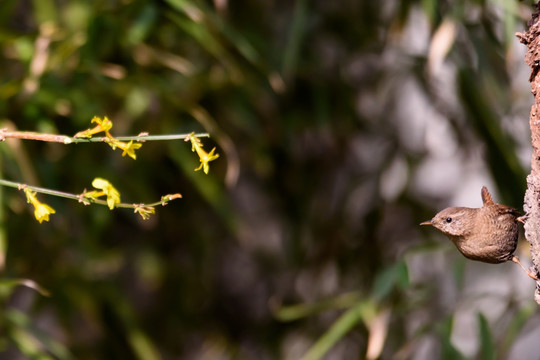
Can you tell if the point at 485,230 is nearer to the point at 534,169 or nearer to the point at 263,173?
the point at 534,169

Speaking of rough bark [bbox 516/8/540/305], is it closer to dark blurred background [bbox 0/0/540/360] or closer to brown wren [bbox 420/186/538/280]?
brown wren [bbox 420/186/538/280]

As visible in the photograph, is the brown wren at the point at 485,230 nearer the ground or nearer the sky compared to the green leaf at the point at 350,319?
nearer the ground

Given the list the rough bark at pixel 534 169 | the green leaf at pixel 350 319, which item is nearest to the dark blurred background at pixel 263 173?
the green leaf at pixel 350 319

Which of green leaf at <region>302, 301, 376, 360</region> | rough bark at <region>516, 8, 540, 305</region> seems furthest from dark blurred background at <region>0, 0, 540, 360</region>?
rough bark at <region>516, 8, 540, 305</region>

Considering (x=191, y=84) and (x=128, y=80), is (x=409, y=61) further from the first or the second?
(x=128, y=80)

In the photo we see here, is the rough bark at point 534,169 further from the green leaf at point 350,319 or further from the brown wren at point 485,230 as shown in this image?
the green leaf at point 350,319

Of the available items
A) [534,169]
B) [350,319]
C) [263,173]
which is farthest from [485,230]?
[263,173]

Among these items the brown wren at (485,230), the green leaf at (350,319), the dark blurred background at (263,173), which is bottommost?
the brown wren at (485,230)
